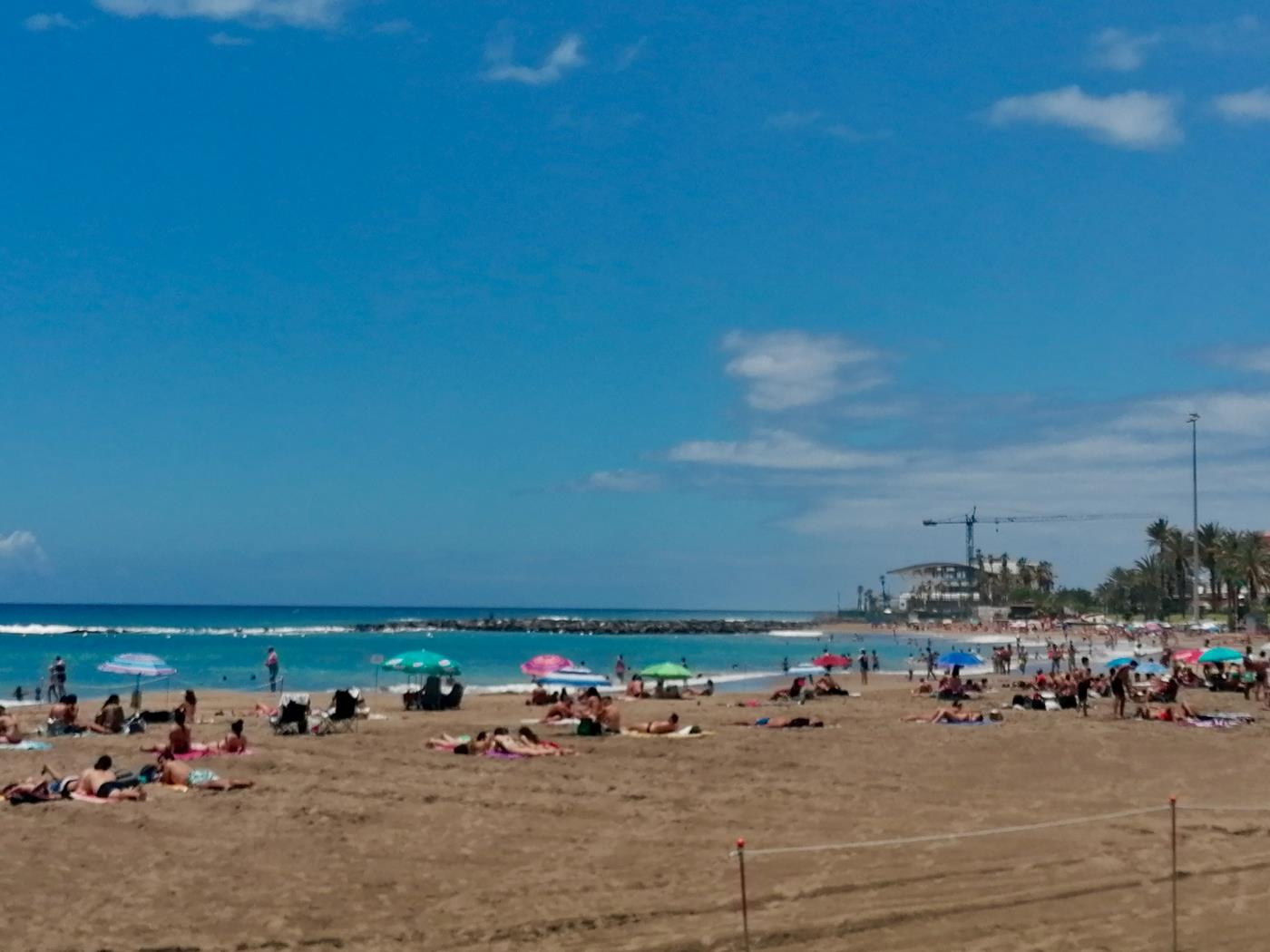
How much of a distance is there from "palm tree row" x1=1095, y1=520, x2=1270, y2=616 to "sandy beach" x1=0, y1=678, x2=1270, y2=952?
7382 cm

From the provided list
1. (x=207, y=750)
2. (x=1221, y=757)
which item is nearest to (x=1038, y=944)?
(x=1221, y=757)

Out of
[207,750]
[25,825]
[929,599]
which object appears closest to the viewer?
[25,825]

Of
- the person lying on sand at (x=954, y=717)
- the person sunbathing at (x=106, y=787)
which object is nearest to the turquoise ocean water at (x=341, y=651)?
the person lying on sand at (x=954, y=717)

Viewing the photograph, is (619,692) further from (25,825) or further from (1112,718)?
(25,825)

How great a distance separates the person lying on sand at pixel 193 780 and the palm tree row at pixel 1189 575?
82.5 meters

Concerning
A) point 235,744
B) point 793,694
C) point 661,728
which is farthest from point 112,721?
point 793,694

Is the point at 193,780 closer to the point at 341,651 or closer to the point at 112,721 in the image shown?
the point at 112,721

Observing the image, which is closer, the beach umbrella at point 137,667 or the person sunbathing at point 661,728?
the person sunbathing at point 661,728

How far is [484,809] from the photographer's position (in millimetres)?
14195

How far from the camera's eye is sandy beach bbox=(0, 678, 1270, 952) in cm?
913

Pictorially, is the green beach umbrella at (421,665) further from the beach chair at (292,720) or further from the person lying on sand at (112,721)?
the person lying on sand at (112,721)

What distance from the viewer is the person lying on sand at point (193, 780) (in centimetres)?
1523

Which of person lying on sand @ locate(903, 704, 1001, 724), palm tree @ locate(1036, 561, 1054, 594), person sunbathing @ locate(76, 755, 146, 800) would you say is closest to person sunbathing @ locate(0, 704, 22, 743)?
person sunbathing @ locate(76, 755, 146, 800)

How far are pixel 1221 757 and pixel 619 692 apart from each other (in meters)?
21.2
